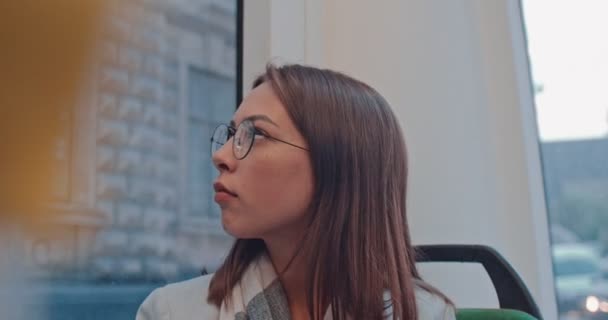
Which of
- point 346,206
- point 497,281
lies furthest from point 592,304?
point 346,206

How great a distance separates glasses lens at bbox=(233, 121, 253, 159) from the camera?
0.94 m

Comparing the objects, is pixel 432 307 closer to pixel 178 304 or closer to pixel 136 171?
pixel 178 304

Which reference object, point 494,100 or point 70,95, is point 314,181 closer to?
point 70,95

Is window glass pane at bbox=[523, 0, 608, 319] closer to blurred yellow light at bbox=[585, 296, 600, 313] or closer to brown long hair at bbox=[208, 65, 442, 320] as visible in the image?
blurred yellow light at bbox=[585, 296, 600, 313]

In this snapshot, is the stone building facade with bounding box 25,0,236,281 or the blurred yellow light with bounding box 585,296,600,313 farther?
the blurred yellow light with bounding box 585,296,600,313

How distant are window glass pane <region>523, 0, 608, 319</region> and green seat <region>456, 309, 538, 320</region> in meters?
0.66

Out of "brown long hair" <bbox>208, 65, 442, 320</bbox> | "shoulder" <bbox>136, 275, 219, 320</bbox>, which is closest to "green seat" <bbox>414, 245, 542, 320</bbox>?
"brown long hair" <bbox>208, 65, 442, 320</bbox>

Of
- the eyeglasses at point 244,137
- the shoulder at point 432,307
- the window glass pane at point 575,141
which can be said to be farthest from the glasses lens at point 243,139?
the window glass pane at point 575,141

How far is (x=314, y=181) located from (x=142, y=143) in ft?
1.66

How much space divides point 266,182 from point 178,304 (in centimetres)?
23

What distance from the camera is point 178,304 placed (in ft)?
3.16

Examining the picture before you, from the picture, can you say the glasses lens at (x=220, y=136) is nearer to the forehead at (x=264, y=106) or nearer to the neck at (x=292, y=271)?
the forehead at (x=264, y=106)

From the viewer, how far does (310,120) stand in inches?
37.6

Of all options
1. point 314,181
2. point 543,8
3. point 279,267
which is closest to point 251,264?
point 279,267
